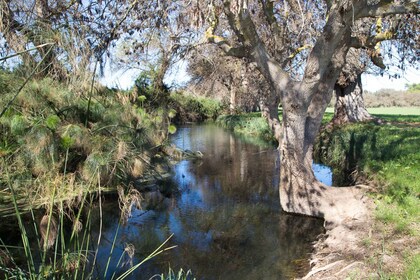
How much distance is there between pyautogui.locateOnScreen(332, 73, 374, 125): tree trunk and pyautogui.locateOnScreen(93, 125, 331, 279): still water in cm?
572

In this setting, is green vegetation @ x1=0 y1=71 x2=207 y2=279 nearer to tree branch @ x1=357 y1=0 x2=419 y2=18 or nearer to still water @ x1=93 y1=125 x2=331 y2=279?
still water @ x1=93 y1=125 x2=331 y2=279

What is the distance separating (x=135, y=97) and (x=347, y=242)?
6.61 m

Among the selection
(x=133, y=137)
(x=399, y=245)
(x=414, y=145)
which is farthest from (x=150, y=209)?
(x=414, y=145)

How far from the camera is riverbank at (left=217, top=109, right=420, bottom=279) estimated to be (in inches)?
166

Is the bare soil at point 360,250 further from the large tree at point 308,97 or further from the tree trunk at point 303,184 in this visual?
the large tree at point 308,97

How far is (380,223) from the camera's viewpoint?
17.9 ft

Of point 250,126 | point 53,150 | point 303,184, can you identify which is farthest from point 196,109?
point 53,150

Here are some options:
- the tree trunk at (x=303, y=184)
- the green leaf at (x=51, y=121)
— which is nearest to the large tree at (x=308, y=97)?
the tree trunk at (x=303, y=184)

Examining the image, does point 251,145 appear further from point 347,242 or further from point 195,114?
point 195,114

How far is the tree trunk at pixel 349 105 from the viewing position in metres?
15.5

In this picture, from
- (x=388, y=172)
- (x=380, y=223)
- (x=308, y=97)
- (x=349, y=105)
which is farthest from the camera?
(x=349, y=105)

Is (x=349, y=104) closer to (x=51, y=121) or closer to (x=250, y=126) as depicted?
(x=250, y=126)

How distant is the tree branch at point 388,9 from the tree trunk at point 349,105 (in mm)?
9904

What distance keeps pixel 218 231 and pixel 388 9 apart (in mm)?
4876
